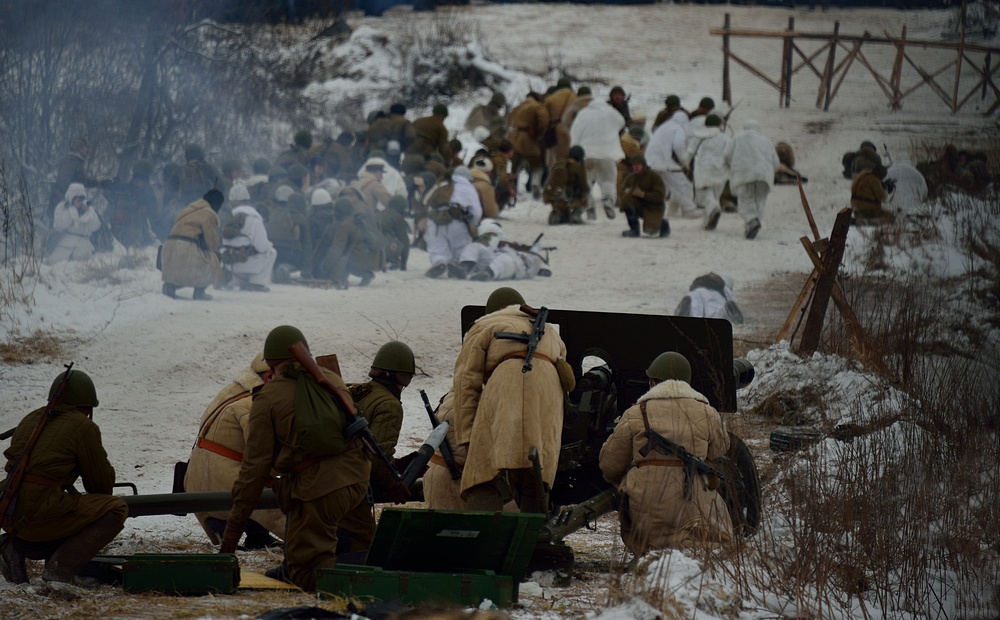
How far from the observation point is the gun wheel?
19.5ft

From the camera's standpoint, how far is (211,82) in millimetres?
18297

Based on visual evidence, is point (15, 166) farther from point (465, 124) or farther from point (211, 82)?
point (465, 124)

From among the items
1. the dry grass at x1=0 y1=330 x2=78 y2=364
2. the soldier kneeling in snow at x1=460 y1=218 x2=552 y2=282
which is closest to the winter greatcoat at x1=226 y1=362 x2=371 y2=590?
the dry grass at x1=0 y1=330 x2=78 y2=364

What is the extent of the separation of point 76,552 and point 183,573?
0.55 meters

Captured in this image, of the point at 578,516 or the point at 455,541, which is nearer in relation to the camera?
the point at 455,541

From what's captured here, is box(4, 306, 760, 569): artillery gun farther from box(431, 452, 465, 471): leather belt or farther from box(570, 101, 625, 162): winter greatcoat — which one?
box(570, 101, 625, 162): winter greatcoat

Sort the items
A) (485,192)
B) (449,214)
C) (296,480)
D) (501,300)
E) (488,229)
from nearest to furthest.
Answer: (296,480) < (501,300) < (449,214) < (488,229) < (485,192)

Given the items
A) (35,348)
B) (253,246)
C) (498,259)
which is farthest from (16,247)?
(498,259)

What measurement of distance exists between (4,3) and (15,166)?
188cm

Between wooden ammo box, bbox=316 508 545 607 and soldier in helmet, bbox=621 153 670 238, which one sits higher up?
soldier in helmet, bbox=621 153 670 238

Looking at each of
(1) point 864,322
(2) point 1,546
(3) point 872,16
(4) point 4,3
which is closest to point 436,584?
(2) point 1,546

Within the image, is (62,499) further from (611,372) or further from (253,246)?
(253,246)

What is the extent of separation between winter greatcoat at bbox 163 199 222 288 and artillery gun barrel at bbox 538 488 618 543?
6.36 m

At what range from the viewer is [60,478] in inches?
213
